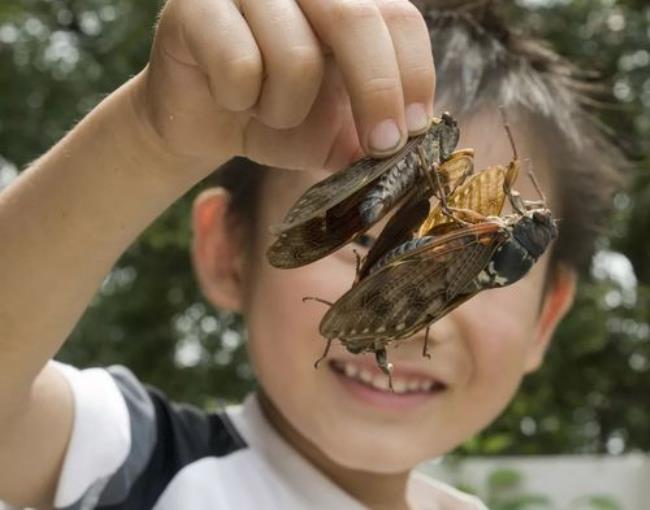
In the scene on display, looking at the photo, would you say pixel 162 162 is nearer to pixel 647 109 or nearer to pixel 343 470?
pixel 343 470

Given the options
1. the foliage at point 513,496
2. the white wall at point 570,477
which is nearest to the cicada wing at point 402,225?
the foliage at point 513,496

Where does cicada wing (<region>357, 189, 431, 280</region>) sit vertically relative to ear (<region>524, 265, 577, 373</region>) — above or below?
above

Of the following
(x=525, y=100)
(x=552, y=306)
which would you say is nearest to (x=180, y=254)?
(x=552, y=306)

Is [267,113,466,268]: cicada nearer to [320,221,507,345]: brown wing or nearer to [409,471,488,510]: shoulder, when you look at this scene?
[320,221,507,345]: brown wing

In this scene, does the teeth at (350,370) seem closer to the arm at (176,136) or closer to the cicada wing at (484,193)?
the arm at (176,136)

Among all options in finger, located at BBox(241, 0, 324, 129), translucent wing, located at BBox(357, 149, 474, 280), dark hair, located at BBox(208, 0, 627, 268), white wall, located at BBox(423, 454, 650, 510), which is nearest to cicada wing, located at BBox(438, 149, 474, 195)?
translucent wing, located at BBox(357, 149, 474, 280)

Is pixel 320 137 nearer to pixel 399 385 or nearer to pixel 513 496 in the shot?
pixel 399 385
